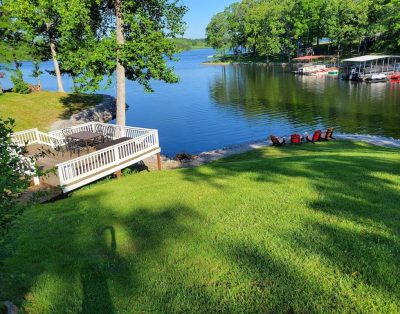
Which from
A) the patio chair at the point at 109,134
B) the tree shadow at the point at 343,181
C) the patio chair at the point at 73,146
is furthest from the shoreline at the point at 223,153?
the tree shadow at the point at 343,181

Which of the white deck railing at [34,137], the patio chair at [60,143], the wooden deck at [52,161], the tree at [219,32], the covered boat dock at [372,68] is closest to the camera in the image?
the wooden deck at [52,161]

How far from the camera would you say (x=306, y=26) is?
88.2 metres

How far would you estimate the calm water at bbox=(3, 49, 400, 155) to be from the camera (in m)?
30.2

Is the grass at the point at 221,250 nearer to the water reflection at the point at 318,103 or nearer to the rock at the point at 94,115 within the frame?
the rock at the point at 94,115

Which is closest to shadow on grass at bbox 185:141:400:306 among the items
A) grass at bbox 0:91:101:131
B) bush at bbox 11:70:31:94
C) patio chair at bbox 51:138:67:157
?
patio chair at bbox 51:138:67:157

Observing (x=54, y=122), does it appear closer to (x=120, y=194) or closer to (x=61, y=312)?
(x=120, y=194)

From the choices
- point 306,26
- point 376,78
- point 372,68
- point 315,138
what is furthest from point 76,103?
point 306,26

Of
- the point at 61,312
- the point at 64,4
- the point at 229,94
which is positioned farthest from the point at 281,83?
the point at 61,312

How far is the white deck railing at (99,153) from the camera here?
12.9 metres

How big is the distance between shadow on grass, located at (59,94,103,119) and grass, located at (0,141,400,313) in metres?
24.0

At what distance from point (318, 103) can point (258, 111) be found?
304 inches

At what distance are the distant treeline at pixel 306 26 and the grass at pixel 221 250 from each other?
70269mm

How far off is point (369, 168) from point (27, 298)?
990 cm

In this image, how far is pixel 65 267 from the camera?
6.31 meters
